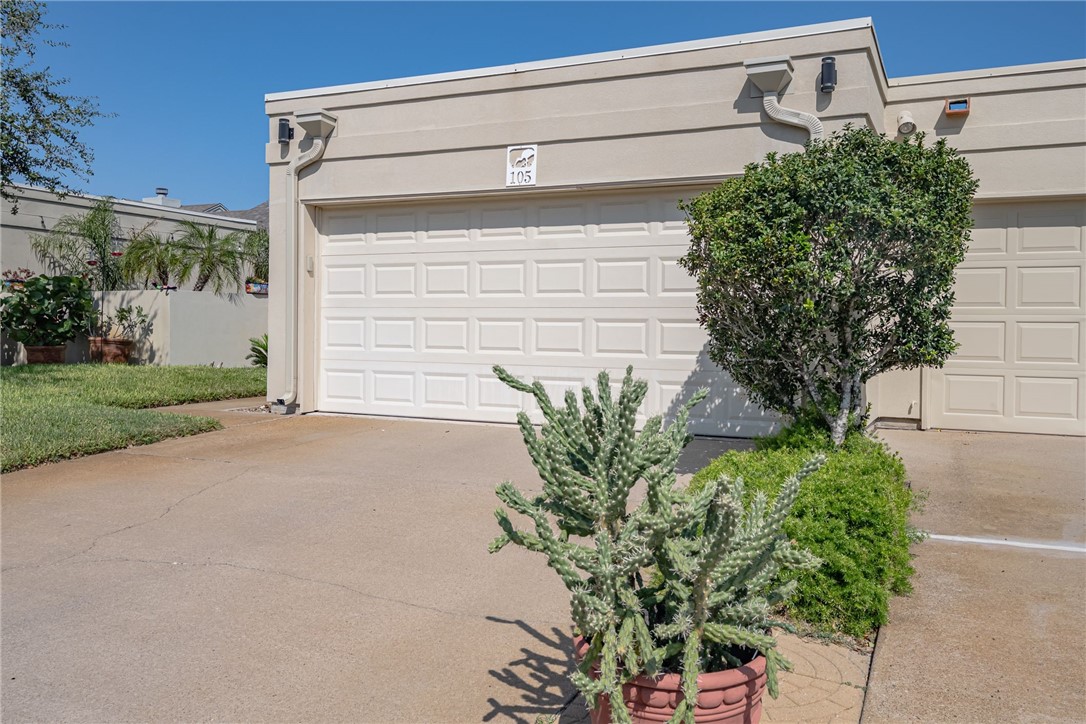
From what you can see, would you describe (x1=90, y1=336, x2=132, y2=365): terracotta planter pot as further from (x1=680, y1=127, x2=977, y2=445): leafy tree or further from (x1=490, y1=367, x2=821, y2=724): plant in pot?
(x1=490, y1=367, x2=821, y2=724): plant in pot

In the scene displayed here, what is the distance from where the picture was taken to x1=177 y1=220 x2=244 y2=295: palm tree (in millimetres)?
16906

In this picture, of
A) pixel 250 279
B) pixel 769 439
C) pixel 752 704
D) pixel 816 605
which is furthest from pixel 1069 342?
pixel 250 279

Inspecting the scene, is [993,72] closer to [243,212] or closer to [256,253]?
[256,253]

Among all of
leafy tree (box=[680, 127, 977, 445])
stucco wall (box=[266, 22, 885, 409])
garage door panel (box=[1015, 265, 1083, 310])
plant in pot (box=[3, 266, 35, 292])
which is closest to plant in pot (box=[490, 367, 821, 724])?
leafy tree (box=[680, 127, 977, 445])

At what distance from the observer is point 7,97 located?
1120cm

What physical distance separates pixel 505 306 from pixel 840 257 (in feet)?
15.5

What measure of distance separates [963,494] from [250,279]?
598 inches

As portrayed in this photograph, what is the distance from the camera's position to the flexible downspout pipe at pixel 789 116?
787 cm

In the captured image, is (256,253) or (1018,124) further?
(256,253)

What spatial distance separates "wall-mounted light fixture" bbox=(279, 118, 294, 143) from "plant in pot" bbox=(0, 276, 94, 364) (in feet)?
23.2

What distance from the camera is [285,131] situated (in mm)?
10492

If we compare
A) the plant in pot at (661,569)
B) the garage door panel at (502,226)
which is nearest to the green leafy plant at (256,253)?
the garage door panel at (502,226)

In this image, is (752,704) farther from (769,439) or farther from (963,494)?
(963,494)

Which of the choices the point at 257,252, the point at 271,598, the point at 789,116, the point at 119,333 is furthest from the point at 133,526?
the point at 257,252
